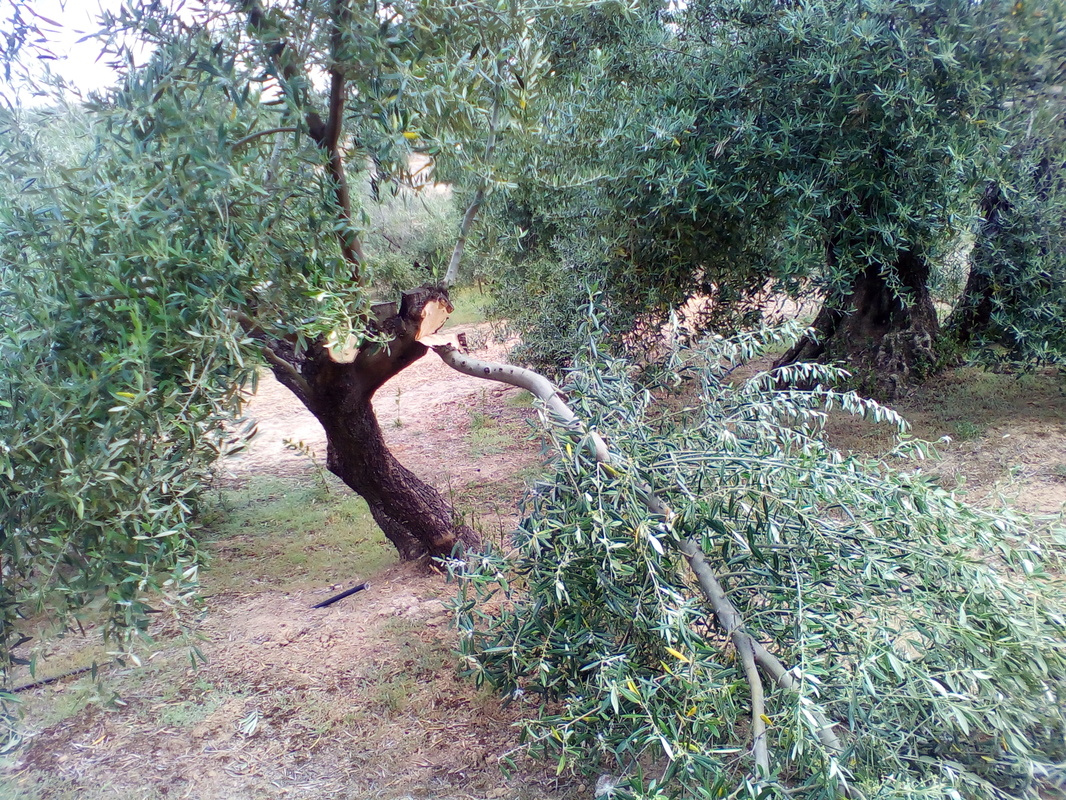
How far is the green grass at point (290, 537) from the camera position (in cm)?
553

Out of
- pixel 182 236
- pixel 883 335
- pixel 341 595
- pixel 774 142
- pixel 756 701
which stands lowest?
pixel 341 595

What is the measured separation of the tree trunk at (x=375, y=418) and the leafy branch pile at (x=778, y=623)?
4.90ft

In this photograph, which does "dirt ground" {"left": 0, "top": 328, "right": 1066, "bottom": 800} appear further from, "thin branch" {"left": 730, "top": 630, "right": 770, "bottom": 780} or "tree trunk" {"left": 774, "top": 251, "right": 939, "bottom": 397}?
"tree trunk" {"left": 774, "top": 251, "right": 939, "bottom": 397}

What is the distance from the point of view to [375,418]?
5.03 metres

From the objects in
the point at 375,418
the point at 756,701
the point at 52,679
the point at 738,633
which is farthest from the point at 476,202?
the point at 52,679

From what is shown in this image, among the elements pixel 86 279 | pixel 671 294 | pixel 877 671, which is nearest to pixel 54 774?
pixel 86 279

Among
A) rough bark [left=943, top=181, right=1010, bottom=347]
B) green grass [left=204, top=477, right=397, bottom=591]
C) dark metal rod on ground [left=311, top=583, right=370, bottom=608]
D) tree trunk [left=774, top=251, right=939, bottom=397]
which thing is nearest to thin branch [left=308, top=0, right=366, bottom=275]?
dark metal rod on ground [left=311, top=583, right=370, bottom=608]

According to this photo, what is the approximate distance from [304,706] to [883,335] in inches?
269

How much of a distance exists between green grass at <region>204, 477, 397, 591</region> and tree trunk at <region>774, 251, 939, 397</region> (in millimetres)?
5171

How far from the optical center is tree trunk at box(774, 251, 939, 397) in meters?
7.45

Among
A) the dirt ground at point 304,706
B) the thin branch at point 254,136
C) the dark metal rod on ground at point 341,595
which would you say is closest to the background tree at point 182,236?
the thin branch at point 254,136

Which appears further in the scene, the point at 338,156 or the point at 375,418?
the point at 375,418

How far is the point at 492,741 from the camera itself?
3.42 m

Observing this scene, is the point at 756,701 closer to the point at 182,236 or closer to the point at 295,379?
the point at 182,236
